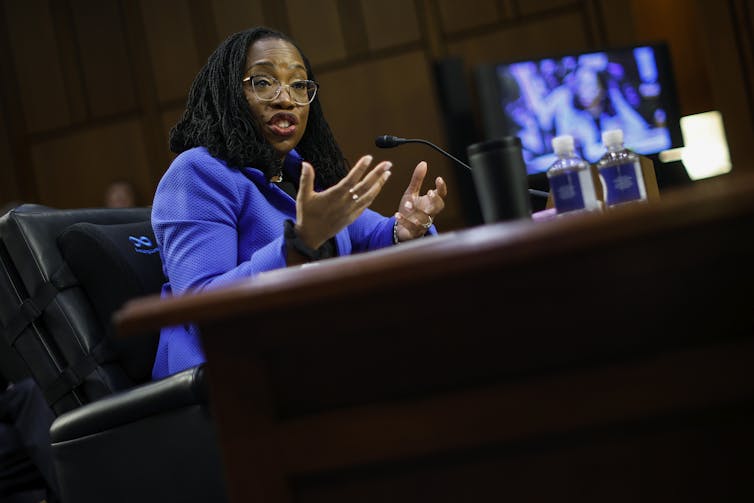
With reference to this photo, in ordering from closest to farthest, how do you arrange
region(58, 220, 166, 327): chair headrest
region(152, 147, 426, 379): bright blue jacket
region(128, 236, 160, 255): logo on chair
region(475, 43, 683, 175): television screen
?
1. region(152, 147, 426, 379): bright blue jacket
2. region(58, 220, 166, 327): chair headrest
3. region(128, 236, 160, 255): logo on chair
4. region(475, 43, 683, 175): television screen

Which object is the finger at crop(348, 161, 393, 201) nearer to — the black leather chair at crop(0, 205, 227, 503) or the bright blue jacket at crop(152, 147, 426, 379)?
the bright blue jacket at crop(152, 147, 426, 379)

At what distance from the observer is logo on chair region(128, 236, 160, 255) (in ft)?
5.86

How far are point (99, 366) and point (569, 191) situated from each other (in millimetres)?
913

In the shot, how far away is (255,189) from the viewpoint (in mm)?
1761

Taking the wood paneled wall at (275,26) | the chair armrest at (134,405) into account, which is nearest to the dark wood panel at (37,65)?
the wood paneled wall at (275,26)

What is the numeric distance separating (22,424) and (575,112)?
132 inches

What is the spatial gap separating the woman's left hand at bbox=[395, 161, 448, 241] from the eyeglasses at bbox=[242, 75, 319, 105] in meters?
0.37

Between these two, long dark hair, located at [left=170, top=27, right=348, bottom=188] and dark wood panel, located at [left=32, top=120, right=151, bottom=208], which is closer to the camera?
long dark hair, located at [left=170, top=27, right=348, bottom=188]

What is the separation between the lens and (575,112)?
15.6 ft

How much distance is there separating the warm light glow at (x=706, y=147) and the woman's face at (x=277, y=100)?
13.2ft

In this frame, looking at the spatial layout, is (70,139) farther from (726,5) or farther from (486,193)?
(486,193)

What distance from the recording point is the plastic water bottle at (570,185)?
133 cm

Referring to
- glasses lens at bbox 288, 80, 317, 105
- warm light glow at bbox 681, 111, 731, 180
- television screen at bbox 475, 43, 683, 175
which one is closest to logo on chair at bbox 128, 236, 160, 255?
glasses lens at bbox 288, 80, 317, 105

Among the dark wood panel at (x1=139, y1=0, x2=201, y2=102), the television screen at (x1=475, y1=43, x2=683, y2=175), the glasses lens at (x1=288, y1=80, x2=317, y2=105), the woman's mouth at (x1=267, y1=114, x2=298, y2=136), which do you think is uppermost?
the dark wood panel at (x1=139, y1=0, x2=201, y2=102)
